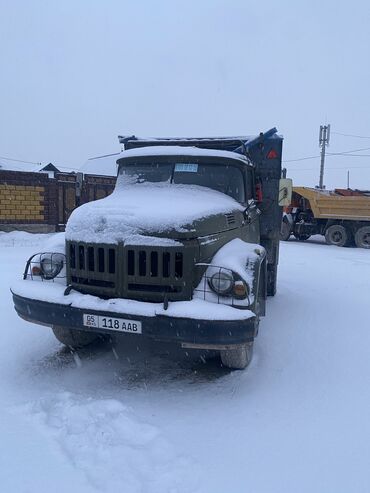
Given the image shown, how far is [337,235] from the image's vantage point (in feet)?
53.6

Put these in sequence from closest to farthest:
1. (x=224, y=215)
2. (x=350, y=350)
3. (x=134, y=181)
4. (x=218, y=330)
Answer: (x=218, y=330)
(x=224, y=215)
(x=350, y=350)
(x=134, y=181)

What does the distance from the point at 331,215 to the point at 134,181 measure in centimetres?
1274

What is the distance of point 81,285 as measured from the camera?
382 centimetres

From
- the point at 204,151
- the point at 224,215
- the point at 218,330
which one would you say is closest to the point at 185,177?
the point at 204,151

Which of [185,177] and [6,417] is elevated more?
[185,177]

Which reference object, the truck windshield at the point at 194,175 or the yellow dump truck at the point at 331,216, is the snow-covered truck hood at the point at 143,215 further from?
the yellow dump truck at the point at 331,216

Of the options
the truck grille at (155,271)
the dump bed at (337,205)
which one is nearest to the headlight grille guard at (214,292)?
the truck grille at (155,271)

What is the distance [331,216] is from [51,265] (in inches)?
546

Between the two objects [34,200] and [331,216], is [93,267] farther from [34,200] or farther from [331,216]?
[331,216]

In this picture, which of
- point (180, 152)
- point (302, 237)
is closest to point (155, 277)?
point (180, 152)

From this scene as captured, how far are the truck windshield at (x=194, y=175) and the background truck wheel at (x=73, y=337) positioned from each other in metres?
1.78

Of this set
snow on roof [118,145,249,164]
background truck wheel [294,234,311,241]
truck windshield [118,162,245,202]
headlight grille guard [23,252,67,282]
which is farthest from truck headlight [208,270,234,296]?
background truck wheel [294,234,311,241]

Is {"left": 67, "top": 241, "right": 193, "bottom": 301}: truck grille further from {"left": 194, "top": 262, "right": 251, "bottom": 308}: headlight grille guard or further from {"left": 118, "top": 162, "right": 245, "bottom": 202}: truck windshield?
{"left": 118, "top": 162, "right": 245, "bottom": 202}: truck windshield

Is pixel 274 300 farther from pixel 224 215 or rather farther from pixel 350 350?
pixel 224 215
